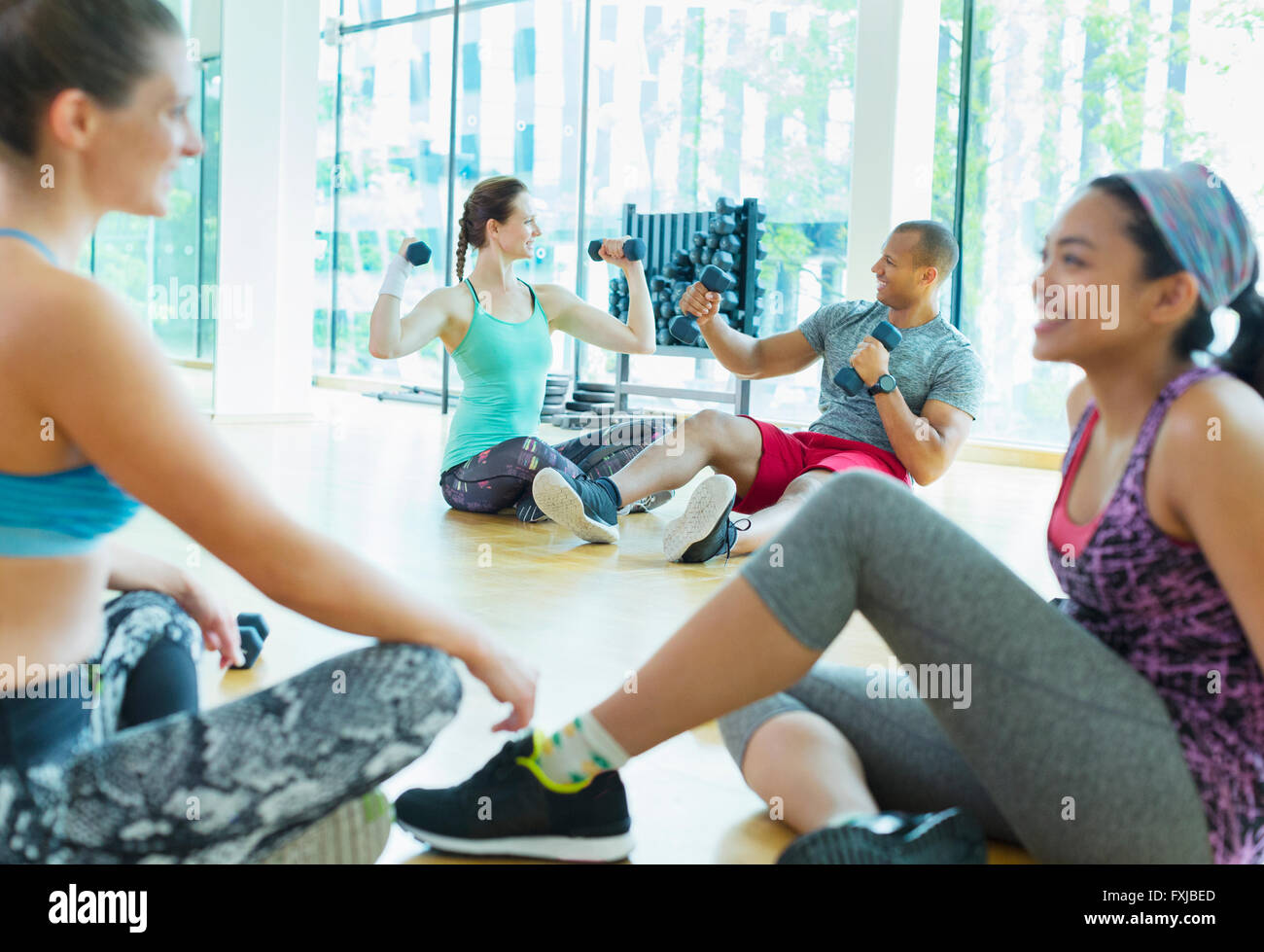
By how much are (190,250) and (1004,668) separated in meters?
6.45

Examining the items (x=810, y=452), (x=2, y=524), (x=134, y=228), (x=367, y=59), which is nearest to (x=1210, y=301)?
(x=2, y=524)

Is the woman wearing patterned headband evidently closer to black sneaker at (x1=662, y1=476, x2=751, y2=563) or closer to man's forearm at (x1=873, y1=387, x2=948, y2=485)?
black sneaker at (x1=662, y1=476, x2=751, y2=563)

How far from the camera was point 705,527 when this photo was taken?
10.8ft

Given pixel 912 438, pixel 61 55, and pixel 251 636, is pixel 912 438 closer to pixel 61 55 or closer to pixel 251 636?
pixel 251 636

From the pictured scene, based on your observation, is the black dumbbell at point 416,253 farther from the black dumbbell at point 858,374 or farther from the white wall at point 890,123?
the white wall at point 890,123

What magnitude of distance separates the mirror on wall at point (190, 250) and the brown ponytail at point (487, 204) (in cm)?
307

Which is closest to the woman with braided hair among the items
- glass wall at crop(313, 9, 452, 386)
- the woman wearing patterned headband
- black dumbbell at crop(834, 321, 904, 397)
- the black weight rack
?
black dumbbell at crop(834, 321, 904, 397)

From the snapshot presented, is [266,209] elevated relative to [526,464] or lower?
elevated

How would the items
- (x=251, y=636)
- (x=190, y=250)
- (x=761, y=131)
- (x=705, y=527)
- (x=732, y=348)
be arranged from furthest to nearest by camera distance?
(x=761, y=131), (x=190, y=250), (x=732, y=348), (x=705, y=527), (x=251, y=636)

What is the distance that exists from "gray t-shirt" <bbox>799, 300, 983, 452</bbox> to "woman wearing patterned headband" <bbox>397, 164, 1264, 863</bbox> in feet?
7.22

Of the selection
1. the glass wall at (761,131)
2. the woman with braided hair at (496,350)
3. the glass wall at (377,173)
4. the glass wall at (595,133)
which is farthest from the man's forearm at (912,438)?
the glass wall at (377,173)

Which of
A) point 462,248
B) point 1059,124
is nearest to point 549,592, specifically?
point 462,248

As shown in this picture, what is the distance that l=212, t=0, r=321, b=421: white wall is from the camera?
671 centimetres

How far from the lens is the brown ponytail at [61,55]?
1.03 m
